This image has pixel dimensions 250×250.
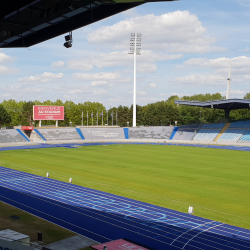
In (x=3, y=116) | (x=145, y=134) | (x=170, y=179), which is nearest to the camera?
(x=170, y=179)

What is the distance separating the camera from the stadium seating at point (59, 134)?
83000mm

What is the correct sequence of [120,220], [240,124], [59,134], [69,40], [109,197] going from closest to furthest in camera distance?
[69,40] < [120,220] < [109,197] < [240,124] < [59,134]

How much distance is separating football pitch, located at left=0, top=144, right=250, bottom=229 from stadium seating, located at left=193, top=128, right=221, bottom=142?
31.0 meters

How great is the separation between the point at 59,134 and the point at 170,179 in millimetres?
57285

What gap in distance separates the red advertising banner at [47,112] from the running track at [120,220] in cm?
5700

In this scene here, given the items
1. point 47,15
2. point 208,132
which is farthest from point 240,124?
point 47,15

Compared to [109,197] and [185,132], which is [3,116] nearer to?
[185,132]

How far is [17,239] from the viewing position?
12.6 meters

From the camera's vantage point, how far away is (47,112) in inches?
3337

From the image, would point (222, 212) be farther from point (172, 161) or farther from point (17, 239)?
point (172, 161)

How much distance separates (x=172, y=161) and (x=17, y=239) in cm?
3730

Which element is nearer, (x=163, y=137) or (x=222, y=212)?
(x=222, y=212)

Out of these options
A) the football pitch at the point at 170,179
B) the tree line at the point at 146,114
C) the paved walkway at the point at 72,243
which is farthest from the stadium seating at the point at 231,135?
the paved walkway at the point at 72,243

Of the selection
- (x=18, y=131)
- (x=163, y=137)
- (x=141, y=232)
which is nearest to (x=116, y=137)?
(x=163, y=137)
